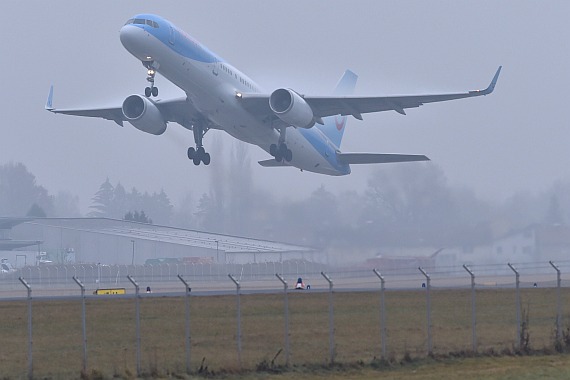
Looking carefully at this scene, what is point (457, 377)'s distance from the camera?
70.3ft

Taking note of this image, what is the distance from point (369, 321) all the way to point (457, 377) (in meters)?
6.77

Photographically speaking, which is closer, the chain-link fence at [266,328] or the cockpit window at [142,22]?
the chain-link fence at [266,328]

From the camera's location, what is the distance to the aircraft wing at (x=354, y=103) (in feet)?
153

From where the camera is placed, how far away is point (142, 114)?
163 feet

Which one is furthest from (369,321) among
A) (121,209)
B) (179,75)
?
(121,209)

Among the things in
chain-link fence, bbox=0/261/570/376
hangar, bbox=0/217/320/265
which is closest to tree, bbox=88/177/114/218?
hangar, bbox=0/217/320/265

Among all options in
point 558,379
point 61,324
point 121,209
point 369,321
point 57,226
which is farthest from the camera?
point 121,209

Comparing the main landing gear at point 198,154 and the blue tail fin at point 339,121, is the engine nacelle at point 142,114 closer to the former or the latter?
the main landing gear at point 198,154

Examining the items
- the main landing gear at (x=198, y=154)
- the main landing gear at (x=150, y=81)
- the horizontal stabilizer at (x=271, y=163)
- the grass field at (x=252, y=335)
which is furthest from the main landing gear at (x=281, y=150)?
the grass field at (x=252, y=335)

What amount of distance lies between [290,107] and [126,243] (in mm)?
23466

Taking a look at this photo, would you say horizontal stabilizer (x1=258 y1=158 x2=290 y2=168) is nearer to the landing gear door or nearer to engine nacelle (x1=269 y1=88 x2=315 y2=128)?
engine nacelle (x1=269 y1=88 x2=315 y2=128)

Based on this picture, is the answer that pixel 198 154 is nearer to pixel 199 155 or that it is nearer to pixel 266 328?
pixel 199 155

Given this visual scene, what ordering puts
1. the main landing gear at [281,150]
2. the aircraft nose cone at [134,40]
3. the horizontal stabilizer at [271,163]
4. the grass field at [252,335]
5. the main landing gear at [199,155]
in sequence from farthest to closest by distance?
the main landing gear at [199,155]
the horizontal stabilizer at [271,163]
the main landing gear at [281,150]
the aircraft nose cone at [134,40]
the grass field at [252,335]

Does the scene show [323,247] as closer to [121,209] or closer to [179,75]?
[179,75]
